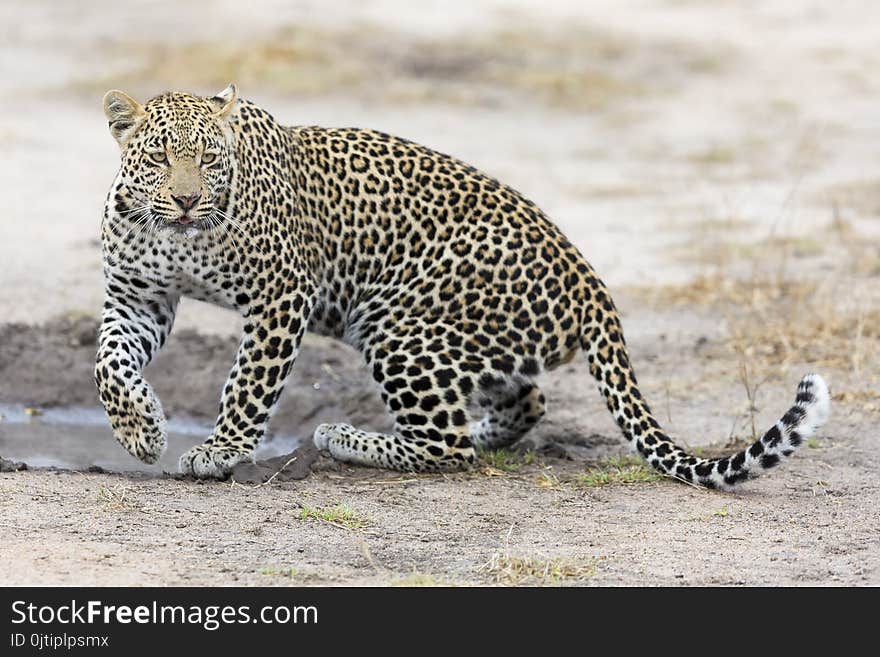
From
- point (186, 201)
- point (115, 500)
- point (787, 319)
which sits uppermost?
point (186, 201)

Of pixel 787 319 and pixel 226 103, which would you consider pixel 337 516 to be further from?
pixel 787 319

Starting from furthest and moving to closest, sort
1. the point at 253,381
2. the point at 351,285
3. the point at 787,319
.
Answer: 1. the point at 787,319
2. the point at 351,285
3. the point at 253,381

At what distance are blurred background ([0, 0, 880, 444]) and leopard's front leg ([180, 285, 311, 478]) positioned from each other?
2.68m

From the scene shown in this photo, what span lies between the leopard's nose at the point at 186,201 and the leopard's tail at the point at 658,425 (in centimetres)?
222

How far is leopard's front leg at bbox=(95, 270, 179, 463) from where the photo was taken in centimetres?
827

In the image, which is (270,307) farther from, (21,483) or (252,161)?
(21,483)

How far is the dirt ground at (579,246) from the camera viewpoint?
24.2 feet

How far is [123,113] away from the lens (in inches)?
315

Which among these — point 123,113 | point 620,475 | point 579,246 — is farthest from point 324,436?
point 579,246

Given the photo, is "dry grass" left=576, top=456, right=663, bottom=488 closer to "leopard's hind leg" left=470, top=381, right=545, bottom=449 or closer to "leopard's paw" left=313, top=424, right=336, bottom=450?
"leopard's hind leg" left=470, top=381, right=545, bottom=449

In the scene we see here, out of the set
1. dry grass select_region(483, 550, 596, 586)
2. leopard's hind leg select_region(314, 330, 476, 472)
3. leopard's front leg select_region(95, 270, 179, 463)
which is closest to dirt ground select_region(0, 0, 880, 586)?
dry grass select_region(483, 550, 596, 586)

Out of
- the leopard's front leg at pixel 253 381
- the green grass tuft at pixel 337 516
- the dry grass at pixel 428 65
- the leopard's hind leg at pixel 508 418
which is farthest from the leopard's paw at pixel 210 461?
the dry grass at pixel 428 65

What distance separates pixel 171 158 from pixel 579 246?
7379 millimetres

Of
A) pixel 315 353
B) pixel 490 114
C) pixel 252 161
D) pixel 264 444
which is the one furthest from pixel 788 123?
pixel 252 161
